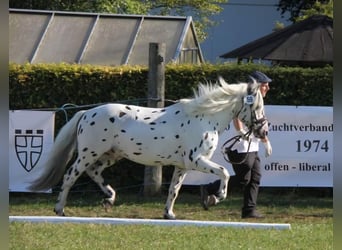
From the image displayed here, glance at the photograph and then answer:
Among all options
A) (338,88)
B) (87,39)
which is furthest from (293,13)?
(338,88)

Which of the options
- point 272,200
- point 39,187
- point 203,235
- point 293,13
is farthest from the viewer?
point 293,13

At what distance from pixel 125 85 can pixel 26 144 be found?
72.9 inches

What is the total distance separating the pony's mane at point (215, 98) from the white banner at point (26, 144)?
119 inches

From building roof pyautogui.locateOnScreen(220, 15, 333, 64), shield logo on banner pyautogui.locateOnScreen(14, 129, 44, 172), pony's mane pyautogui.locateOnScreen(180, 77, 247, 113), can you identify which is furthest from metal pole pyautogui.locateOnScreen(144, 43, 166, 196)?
building roof pyautogui.locateOnScreen(220, 15, 333, 64)

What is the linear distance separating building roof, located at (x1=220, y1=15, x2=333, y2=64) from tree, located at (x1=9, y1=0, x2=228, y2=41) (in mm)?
7464

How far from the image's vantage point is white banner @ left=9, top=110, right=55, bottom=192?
10805mm

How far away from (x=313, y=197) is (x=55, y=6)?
37.6 ft

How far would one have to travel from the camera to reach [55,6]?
20266mm

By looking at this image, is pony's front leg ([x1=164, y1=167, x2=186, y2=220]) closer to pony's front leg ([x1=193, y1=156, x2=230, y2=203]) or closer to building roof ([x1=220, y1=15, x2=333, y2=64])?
pony's front leg ([x1=193, y1=156, x2=230, y2=203])

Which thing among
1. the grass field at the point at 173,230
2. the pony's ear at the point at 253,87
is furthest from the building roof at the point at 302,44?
the pony's ear at the point at 253,87

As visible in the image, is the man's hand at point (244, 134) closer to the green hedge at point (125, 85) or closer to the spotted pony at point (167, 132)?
the spotted pony at point (167, 132)

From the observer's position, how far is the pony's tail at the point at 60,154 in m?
9.12

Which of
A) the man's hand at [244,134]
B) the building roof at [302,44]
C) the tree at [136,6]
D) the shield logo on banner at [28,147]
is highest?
the tree at [136,6]

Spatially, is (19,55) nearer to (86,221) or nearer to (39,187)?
(39,187)
